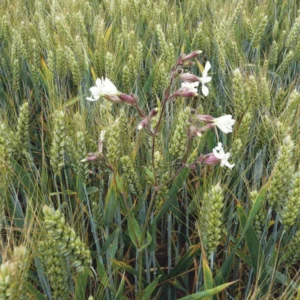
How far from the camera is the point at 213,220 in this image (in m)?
0.77

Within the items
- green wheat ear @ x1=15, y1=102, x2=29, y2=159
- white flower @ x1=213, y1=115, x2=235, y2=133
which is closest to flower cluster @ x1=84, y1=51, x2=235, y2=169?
white flower @ x1=213, y1=115, x2=235, y2=133

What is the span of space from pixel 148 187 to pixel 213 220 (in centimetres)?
27

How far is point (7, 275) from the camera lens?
0.56 meters

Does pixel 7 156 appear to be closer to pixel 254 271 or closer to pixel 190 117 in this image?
pixel 190 117

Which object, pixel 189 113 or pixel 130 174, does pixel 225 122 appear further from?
pixel 130 174

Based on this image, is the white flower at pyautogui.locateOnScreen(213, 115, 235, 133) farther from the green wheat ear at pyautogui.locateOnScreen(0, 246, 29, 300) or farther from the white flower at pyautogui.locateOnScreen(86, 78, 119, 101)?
the green wheat ear at pyautogui.locateOnScreen(0, 246, 29, 300)

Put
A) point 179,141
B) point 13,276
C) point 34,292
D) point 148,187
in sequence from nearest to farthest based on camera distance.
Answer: point 13,276, point 34,292, point 179,141, point 148,187

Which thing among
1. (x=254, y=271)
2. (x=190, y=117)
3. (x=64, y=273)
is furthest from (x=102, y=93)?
(x=254, y=271)

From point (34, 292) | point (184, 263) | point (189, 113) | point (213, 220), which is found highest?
point (189, 113)

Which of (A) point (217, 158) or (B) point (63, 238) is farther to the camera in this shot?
(A) point (217, 158)

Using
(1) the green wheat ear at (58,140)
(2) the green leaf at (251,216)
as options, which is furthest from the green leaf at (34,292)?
(2) the green leaf at (251,216)

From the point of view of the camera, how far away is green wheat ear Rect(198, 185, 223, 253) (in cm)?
76

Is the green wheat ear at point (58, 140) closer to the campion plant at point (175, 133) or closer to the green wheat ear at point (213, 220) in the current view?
the campion plant at point (175, 133)

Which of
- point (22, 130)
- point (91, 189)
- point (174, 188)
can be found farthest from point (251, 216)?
point (22, 130)
